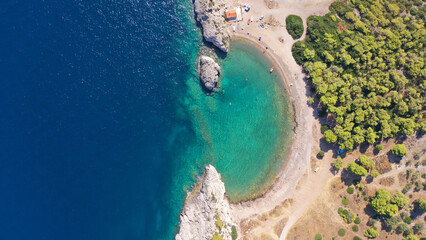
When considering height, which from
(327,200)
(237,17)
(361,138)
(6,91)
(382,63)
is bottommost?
(6,91)

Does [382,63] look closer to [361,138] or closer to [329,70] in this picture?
[329,70]

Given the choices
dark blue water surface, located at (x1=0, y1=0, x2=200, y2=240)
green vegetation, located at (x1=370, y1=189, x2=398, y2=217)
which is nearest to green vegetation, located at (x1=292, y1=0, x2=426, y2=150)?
green vegetation, located at (x1=370, y1=189, x2=398, y2=217)

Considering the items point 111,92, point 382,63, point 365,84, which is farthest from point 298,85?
point 111,92

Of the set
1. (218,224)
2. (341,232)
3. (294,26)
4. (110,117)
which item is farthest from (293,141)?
(110,117)

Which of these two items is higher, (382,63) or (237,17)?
(382,63)

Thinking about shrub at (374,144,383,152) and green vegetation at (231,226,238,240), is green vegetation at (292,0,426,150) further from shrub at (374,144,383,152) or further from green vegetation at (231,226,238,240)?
green vegetation at (231,226,238,240)

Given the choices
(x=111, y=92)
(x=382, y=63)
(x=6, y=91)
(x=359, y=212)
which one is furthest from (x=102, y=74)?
(x=359, y=212)
